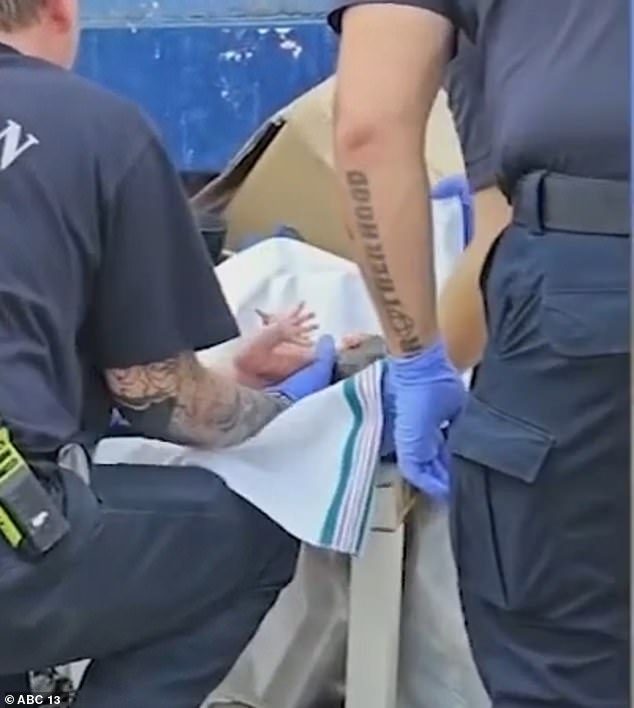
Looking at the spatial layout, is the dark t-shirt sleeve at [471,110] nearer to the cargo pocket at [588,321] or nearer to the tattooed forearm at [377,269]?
the tattooed forearm at [377,269]

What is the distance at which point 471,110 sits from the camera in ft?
4.92

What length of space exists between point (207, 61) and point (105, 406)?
1403 mm

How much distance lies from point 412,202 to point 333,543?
0.40 m

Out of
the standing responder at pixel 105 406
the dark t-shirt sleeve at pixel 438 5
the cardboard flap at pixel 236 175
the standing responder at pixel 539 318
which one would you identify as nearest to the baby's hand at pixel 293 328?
the standing responder at pixel 105 406

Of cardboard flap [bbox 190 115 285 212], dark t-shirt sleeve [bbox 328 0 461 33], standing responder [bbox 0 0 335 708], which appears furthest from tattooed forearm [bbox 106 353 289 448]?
cardboard flap [bbox 190 115 285 212]

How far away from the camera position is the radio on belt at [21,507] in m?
1.47

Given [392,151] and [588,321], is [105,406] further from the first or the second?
[588,321]

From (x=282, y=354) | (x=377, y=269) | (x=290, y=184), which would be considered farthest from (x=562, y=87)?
(x=290, y=184)

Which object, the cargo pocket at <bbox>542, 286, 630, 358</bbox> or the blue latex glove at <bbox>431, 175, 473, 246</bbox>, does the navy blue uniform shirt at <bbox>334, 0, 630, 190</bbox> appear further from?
the blue latex glove at <bbox>431, 175, 473, 246</bbox>

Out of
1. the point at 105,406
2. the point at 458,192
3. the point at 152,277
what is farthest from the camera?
the point at 458,192

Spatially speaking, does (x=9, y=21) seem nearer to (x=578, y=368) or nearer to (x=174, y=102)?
(x=578, y=368)

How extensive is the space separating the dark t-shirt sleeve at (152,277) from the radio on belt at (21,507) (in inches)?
6.7

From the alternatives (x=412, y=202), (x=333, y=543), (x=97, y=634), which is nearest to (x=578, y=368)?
(x=412, y=202)

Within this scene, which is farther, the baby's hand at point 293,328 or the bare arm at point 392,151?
the baby's hand at point 293,328
